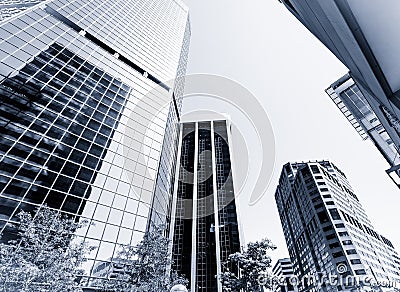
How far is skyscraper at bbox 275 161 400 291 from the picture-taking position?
62375mm

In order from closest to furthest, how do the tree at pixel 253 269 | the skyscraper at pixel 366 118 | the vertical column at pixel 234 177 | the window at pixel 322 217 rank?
1. the tree at pixel 253 269
2. the skyscraper at pixel 366 118
3. the vertical column at pixel 234 177
4. the window at pixel 322 217

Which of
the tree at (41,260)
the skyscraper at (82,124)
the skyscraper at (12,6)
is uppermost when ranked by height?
the skyscraper at (12,6)

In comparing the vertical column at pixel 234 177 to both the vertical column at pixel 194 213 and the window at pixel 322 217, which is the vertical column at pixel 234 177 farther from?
the window at pixel 322 217

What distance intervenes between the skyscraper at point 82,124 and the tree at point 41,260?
13.1 feet

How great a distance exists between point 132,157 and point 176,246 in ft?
96.7

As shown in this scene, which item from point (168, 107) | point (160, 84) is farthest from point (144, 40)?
point (168, 107)

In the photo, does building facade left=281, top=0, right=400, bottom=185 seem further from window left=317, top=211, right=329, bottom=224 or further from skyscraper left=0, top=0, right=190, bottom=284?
window left=317, top=211, right=329, bottom=224

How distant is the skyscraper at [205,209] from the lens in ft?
142

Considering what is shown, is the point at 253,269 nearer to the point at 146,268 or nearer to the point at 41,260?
the point at 146,268

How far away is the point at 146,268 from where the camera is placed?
15547 mm

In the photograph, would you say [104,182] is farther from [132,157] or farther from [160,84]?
[160,84]

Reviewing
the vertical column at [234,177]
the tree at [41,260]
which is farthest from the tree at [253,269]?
the vertical column at [234,177]

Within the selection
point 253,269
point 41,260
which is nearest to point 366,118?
point 253,269

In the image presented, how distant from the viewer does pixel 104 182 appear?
22.2 metres
